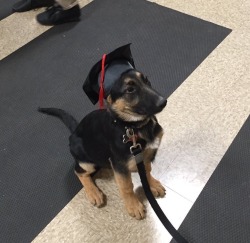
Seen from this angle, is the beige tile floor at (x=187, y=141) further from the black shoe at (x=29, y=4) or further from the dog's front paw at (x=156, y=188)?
the black shoe at (x=29, y=4)

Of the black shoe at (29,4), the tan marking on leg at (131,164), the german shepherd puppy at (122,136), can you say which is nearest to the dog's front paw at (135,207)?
the german shepherd puppy at (122,136)

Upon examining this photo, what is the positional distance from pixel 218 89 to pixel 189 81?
20cm

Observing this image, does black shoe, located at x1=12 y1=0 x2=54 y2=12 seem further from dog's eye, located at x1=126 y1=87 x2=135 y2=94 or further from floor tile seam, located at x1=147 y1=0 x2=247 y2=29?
dog's eye, located at x1=126 y1=87 x2=135 y2=94

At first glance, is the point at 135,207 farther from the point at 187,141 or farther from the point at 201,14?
the point at 201,14

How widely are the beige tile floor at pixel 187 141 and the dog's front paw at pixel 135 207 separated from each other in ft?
0.13

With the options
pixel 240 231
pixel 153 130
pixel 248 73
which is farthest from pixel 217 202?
pixel 248 73

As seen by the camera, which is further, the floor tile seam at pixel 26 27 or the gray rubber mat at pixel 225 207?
the floor tile seam at pixel 26 27

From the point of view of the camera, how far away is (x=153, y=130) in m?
1.41

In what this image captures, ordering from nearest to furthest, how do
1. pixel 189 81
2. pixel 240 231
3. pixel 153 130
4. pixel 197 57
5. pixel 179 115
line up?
pixel 153 130
pixel 240 231
pixel 179 115
pixel 189 81
pixel 197 57

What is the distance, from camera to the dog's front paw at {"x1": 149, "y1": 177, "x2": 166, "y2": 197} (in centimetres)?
169

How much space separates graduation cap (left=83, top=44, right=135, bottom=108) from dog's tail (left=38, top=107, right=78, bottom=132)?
0.67 m

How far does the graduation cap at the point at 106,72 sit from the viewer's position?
1228mm

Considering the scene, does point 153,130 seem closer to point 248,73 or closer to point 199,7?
point 248,73

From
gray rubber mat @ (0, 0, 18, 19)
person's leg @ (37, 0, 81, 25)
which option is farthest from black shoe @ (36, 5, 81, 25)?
gray rubber mat @ (0, 0, 18, 19)
